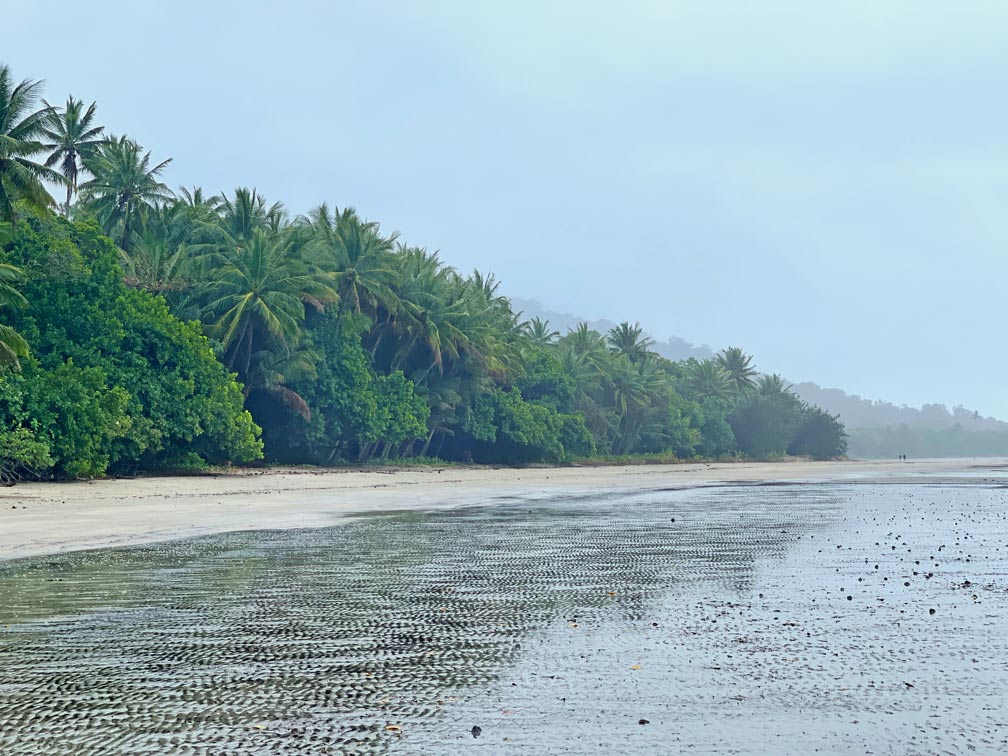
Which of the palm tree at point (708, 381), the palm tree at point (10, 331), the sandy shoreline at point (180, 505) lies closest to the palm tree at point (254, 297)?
the sandy shoreline at point (180, 505)

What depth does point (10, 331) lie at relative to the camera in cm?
2922

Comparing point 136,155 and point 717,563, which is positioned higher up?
point 136,155

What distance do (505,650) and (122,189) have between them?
5146 centimetres

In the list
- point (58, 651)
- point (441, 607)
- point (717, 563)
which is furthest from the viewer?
point (717, 563)

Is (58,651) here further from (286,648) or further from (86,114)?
(86,114)

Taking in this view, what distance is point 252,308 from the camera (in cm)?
4934

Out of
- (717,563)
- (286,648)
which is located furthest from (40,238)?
(286,648)

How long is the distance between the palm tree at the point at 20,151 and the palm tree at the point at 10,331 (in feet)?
8.72

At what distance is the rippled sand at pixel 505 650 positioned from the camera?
4.79 m

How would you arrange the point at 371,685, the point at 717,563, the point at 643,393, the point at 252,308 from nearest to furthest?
the point at 371,685, the point at 717,563, the point at 252,308, the point at 643,393

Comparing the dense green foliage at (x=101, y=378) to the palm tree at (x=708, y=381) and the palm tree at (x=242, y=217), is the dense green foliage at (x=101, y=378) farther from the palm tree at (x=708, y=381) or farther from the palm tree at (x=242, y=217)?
the palm tree at (x=708, y=381)

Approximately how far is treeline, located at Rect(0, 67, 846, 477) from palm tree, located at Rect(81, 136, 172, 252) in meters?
0.10

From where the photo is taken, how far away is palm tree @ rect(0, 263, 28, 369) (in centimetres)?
2914

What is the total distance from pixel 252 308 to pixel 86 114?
14.5 metres
